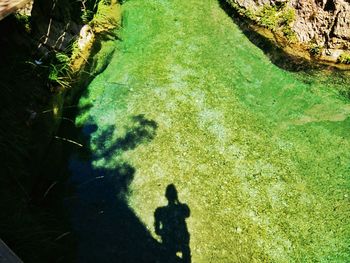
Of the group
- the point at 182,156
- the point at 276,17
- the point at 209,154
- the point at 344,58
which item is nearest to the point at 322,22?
the point at 344,58

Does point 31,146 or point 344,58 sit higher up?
point 31,146

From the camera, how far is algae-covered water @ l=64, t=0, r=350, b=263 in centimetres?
503

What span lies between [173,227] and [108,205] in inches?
37.7

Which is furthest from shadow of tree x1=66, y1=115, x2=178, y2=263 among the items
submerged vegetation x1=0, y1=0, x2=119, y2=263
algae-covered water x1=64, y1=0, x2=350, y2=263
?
submerged vegetation x1=0, y1=0, x2=119, y2=263

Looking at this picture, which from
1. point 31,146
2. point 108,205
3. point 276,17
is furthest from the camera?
point 276,17

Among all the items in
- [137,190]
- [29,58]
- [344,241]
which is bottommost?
[344,241]

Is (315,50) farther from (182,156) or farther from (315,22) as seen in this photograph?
(182,156)

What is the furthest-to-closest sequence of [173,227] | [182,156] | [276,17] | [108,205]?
1. [276,17]
2. [182,156]
3. [108,205]
4. [173,227]

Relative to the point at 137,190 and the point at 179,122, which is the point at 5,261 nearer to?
the point at 137,190

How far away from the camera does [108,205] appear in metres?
5.27

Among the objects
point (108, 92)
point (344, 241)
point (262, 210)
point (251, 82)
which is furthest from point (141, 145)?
point (344, 241)

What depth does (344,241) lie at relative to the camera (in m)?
5.08

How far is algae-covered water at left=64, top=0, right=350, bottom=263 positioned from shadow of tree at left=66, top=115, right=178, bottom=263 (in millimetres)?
15

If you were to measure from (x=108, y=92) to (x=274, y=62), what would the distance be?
3.57m
